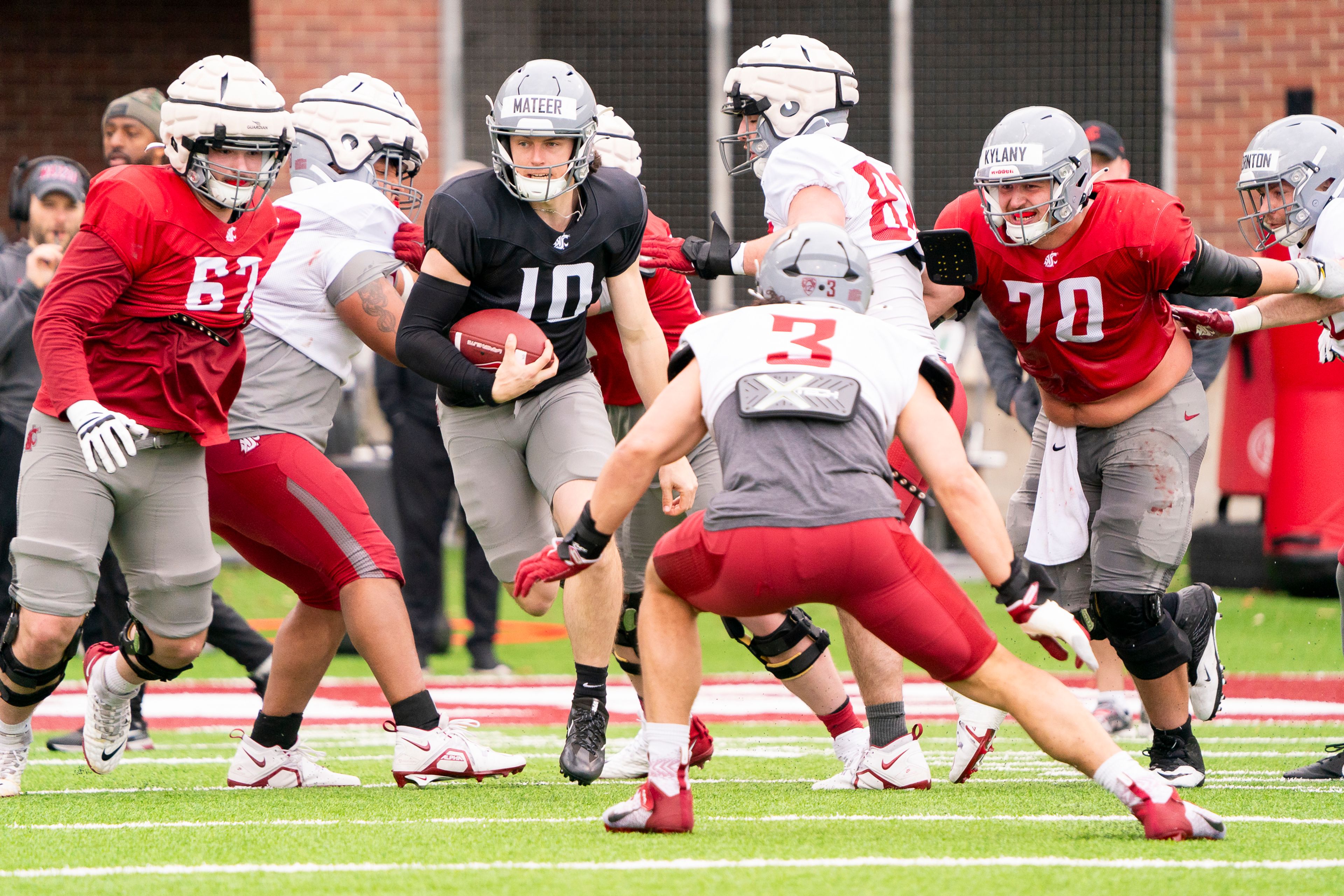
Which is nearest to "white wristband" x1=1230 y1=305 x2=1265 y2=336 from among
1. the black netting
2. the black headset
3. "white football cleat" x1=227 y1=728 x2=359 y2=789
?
"white football cleat" x1=227 y1=728 x2=359 y2=789

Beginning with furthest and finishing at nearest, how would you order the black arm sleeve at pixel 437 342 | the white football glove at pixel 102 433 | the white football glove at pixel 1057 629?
1. the black arm sleeve at pixel 437 342
2. the white football glove at pixel 102 433
3. the white football glove at pixel 1057 629

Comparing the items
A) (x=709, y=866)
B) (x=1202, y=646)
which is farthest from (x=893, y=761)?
(x=709, y=866)

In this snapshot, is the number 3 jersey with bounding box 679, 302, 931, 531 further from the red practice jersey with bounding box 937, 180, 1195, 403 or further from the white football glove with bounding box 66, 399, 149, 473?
the white football glove with bounding box 66, 399, 149, 473

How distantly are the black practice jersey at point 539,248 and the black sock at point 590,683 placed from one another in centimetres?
85

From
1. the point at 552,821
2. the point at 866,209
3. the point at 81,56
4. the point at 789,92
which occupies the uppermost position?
the point at 81,56

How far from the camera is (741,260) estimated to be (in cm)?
515

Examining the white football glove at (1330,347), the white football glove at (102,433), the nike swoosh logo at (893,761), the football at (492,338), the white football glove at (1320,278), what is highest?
the white football glove at (1320,278)

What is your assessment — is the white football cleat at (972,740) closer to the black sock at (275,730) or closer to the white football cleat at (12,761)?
the black sock at (275,730)

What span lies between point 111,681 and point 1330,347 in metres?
4.02

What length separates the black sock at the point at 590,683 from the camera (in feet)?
16.4

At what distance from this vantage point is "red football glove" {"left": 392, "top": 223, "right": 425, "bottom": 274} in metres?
5.30

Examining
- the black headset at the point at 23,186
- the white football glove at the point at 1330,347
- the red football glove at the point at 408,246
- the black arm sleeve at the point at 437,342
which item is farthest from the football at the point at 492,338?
the black headset at the point at 23,186

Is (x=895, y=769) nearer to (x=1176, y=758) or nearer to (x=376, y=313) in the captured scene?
(x=1176, y=758)

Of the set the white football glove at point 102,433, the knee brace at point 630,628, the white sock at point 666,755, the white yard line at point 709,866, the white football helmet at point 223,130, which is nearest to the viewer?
the white yard line at point 709,866
